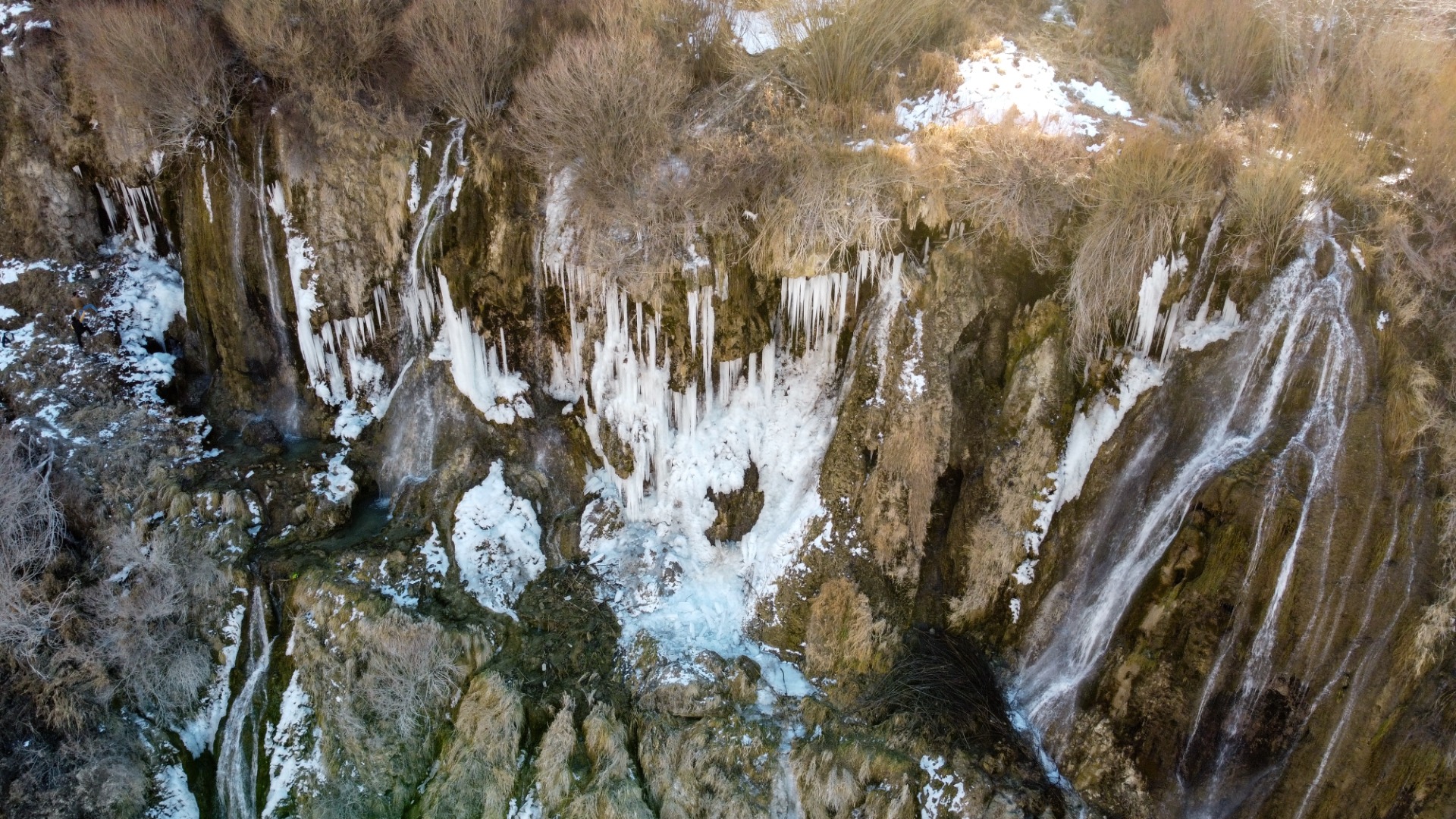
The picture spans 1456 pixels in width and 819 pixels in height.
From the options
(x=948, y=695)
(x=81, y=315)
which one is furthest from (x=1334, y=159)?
(x=81, y=315)

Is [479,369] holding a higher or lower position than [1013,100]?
lower

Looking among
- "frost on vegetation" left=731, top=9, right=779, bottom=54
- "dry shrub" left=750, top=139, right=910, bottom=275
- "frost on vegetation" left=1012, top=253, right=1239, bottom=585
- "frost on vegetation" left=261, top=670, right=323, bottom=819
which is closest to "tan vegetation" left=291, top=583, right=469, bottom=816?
"frost on vegetation" left=261, top=670, right=323, bottom=819

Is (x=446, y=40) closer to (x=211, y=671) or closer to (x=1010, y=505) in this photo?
(x=211, y=671)

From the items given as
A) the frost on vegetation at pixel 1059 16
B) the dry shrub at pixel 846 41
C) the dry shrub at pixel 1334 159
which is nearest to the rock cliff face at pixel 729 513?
the dry shrub at pixel 1334 159

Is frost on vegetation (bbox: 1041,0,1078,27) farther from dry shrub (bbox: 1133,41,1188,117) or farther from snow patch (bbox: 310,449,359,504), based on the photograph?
snow patch (bbox: 310,449,359,504)

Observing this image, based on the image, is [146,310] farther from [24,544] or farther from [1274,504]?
[1274,504]

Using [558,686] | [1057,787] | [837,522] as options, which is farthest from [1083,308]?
[558,686]
